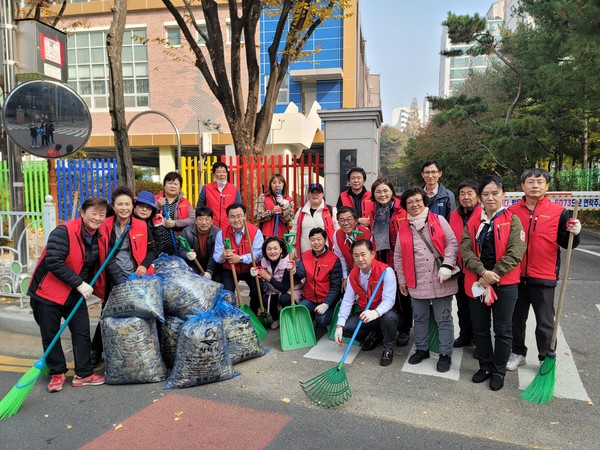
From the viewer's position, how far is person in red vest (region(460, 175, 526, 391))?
11.6 ft

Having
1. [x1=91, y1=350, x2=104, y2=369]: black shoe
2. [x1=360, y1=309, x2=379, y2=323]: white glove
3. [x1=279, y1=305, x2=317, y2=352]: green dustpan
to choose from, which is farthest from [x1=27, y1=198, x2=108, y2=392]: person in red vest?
[x1=360, y1=309, x2=379, y2=323]: white glove

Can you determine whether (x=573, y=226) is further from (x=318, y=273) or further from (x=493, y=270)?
(x=318, y=273)

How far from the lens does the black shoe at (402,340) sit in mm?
4652

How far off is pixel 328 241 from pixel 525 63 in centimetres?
1834

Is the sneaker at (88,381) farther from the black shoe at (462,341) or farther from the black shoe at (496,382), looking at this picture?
the black shoe at (462,341)

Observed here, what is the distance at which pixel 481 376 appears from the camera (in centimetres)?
379

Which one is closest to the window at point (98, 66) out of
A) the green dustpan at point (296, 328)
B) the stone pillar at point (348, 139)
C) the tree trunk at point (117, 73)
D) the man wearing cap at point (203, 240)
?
the tree trunk at point (117, 73)

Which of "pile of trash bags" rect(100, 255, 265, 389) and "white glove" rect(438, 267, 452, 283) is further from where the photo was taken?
"white glove" rect(438, 267, 452, 283)

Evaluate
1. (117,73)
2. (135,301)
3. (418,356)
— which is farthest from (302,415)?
(117,73)

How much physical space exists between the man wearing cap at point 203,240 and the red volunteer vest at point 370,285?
5.33 ft

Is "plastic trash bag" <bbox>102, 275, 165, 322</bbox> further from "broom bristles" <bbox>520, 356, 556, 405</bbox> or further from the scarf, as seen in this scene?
"broom bristles" <bbox>520, 356, 556, 405</bbox>

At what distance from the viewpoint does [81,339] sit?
12.5 feet

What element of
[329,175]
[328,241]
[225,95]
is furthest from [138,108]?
[328,241]

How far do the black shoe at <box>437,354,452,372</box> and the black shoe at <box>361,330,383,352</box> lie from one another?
0.73 m
